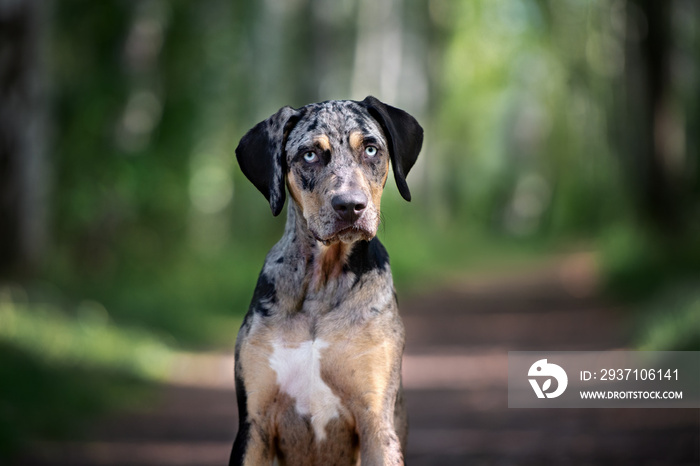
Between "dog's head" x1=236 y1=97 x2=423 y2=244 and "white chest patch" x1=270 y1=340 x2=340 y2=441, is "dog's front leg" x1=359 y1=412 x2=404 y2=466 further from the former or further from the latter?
"dog's head" x1=236 y1=97 x2=423 y2=244

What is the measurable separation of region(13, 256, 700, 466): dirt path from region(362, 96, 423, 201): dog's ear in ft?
11.2

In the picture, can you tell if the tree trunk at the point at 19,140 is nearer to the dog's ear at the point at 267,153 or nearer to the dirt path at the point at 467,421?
the dirt path at the point at 467,421

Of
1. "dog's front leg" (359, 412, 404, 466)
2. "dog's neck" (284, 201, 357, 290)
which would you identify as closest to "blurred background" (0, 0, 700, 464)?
"dog's neck" (284, 201, 357, 290)

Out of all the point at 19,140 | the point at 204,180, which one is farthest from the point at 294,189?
the point at 204,180

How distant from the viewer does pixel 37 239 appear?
10.8 m

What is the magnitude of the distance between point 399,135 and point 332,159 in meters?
0.38

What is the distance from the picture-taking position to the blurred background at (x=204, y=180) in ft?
31.7

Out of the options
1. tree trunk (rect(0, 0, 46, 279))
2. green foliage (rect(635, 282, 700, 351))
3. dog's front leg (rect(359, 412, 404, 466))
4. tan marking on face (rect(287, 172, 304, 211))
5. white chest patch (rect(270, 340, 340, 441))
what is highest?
tree trunk (rect(0, 0, 46, 279))

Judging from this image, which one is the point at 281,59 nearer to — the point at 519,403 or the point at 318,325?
the point at 519,403

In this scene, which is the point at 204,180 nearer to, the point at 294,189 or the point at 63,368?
the point at 63,368

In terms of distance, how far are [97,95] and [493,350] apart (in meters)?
7.16

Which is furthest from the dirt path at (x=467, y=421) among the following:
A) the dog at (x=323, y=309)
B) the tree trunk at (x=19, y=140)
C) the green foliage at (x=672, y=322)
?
the dog at (x=323, y=309)

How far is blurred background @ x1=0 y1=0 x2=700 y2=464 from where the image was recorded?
9648 mm

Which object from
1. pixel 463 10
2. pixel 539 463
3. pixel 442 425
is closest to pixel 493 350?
pixel 442 425
